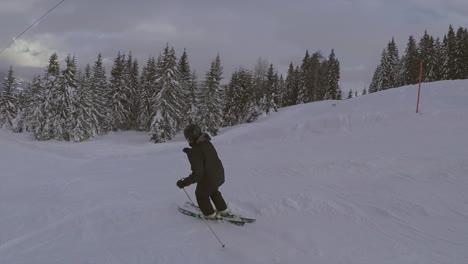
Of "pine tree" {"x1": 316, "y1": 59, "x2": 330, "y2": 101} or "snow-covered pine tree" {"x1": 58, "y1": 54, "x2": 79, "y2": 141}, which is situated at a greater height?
"pine tree" {"x1": 316, "y1": 59, "x2": 330, "y2": 101}

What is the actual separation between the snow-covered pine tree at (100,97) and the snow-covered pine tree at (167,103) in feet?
40.6

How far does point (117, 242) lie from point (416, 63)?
202 feet

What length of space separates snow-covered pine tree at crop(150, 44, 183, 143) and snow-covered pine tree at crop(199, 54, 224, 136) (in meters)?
3.54

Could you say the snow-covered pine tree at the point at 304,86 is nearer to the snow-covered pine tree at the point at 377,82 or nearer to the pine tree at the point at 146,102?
the snow-covered pine tree at the point at 377,82

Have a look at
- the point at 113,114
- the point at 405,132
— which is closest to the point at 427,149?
the point at 405,132

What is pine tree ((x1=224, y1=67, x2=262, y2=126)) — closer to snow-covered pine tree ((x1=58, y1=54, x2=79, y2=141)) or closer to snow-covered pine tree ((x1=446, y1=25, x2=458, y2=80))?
snow-covered pine tree ((x1=58, y1=54, x2=79, y2=141))

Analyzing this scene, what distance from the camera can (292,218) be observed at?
6.29 meters

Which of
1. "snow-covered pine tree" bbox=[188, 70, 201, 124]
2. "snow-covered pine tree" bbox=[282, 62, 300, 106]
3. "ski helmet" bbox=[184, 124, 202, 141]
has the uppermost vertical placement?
"snow-covered pine tree" bbox=[282, 62, 300, 106]

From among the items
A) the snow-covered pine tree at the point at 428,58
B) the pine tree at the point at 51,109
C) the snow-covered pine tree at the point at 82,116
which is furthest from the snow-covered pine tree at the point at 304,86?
the pine tree at the point at 51,109

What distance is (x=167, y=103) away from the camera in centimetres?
4197

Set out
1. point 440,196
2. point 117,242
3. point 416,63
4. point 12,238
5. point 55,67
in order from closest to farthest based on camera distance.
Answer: point 117,242
point 12,238
point 440,196
point 55,67
point 416,63

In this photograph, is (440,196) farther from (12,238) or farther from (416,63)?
(416,63)

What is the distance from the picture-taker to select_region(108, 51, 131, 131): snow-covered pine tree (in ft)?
172

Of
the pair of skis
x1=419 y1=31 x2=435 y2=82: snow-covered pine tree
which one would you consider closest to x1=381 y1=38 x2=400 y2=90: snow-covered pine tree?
x1=419 y1=31 x2=435 y2=82: snow-covered pine tree
